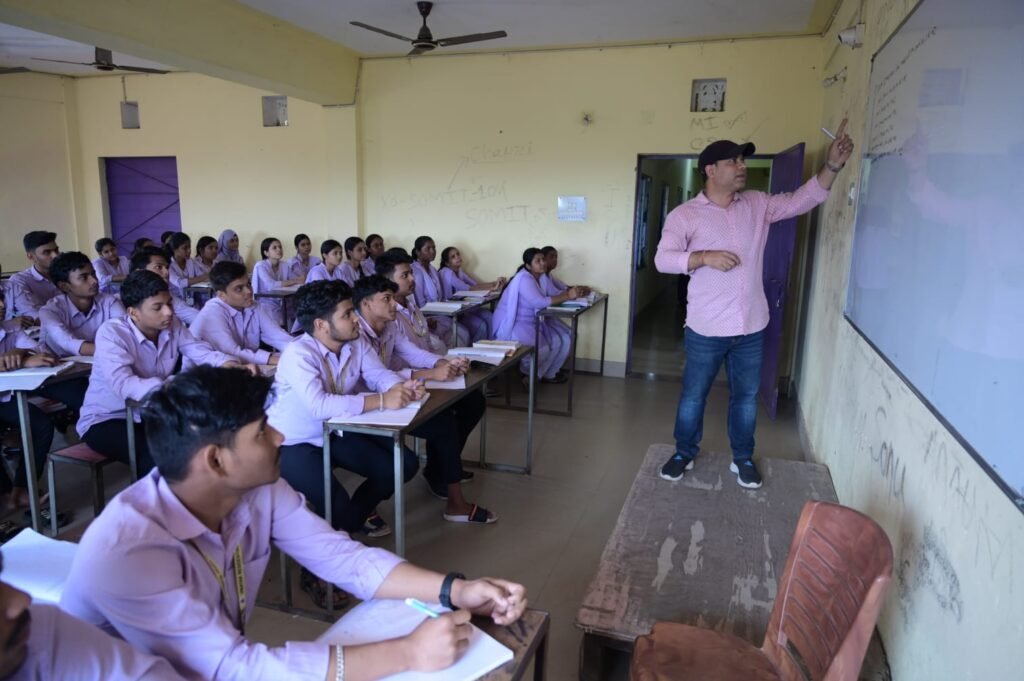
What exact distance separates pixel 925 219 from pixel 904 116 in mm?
549

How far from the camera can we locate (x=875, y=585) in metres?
1.23

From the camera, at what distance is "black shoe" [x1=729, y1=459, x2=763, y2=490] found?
299cm

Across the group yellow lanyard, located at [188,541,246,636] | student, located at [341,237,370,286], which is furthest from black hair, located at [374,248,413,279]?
yellow lanyard, located at [188,541,246,636]

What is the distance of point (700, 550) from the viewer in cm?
244

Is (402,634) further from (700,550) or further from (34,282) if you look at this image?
(34,282)

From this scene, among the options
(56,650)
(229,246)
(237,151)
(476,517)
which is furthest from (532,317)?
(56,650)

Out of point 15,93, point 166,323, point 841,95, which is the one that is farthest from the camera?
point 15,93

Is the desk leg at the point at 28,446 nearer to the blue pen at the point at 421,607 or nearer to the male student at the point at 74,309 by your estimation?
the male student at the point at 74,309

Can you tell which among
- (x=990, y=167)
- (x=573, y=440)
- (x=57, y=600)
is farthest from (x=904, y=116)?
(x=573, y=440)

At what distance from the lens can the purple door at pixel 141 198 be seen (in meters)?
8.22

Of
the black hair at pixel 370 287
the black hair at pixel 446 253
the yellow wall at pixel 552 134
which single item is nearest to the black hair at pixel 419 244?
the black hair at pixel 446 253

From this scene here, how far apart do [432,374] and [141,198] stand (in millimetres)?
7143

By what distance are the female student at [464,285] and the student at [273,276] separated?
4.81ft

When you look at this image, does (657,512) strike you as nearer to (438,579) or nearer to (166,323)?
(438,579)
